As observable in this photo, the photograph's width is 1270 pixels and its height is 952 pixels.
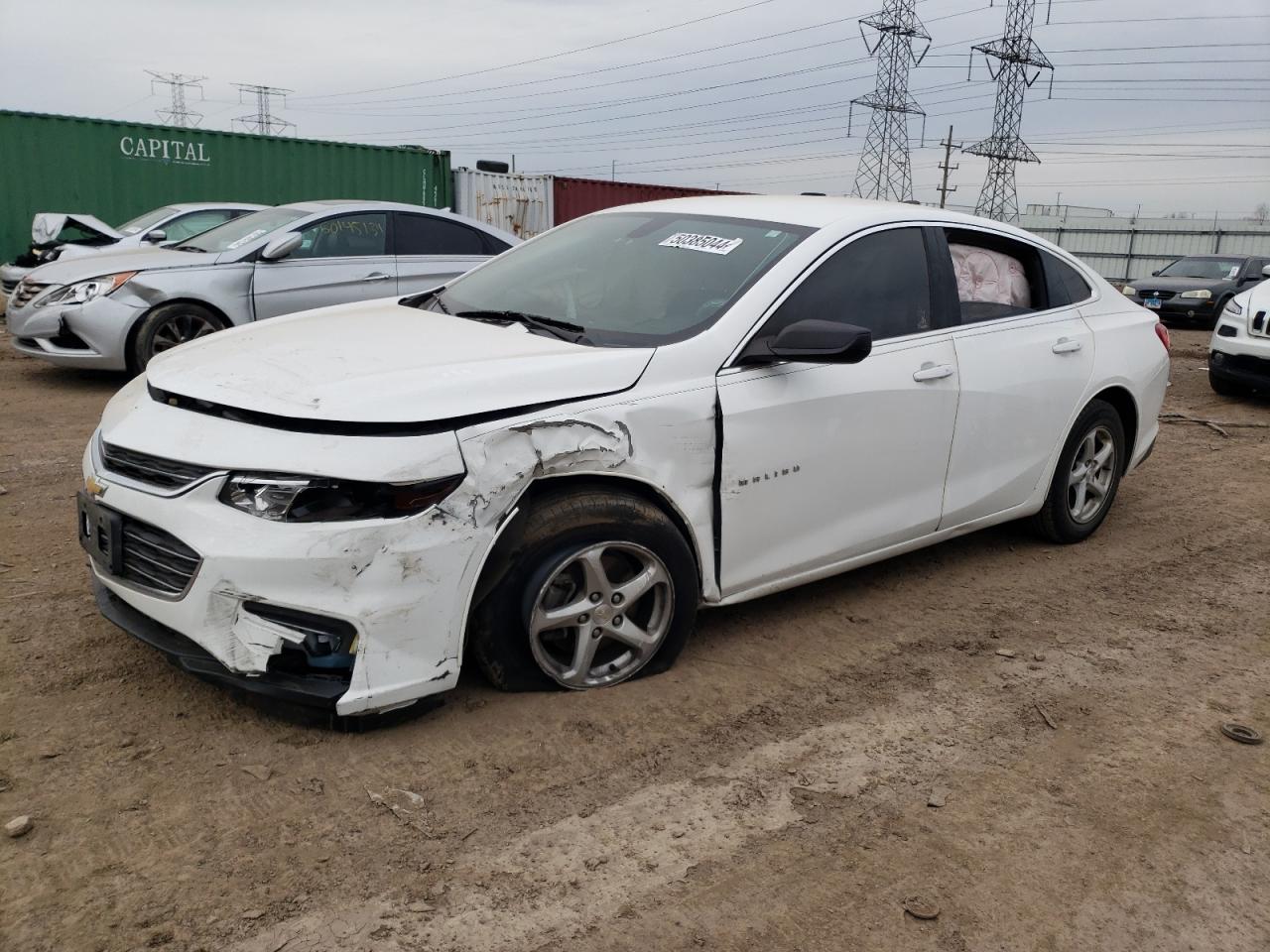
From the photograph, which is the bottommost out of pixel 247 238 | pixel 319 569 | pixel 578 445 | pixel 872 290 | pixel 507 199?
pixel 319 569

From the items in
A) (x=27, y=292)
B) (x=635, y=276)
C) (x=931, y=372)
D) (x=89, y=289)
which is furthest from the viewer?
(x=27, y=292)

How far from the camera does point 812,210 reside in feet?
13.8

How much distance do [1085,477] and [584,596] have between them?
306cm

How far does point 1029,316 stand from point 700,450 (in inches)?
82.8

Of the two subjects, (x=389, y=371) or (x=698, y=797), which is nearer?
(x=698, y=797)

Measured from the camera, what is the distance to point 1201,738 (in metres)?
3.39

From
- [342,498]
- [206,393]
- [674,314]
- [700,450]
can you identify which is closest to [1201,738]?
[700,450]

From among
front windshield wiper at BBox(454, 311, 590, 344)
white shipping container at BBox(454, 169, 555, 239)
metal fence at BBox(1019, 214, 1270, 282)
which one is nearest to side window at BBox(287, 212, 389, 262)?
front windshield wiper at BBox(454, 311, 590, 344)

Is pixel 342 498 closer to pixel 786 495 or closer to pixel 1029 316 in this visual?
pixel 786 495

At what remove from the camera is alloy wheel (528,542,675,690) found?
320 centimetres

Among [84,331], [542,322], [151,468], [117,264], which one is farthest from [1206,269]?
[151,468]

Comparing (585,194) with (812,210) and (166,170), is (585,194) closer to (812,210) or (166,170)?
(166,170)

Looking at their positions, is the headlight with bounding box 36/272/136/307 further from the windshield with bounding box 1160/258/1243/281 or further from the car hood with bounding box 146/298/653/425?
the windshield with bounding box 1160/258/1243/281

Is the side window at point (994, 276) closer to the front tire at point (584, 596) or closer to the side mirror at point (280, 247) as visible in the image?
the front tire at point (584, 596)
